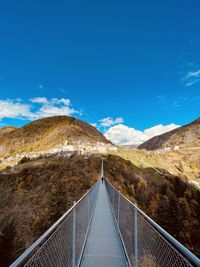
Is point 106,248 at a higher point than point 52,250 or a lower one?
lower

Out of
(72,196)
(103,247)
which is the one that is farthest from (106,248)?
(72,196)

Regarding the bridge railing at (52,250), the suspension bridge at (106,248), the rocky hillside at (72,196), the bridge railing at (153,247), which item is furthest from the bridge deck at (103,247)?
the rocky hillside at (72,196)

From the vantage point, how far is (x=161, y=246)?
299 cm

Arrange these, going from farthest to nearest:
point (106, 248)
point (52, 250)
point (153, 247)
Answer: point (106, 248)
point (153, 247)
point (52, 250)

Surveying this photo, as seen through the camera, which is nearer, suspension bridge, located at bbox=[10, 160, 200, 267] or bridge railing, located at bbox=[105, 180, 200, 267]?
suspension bridge, located at bbox=[10, 160, 200, 267]

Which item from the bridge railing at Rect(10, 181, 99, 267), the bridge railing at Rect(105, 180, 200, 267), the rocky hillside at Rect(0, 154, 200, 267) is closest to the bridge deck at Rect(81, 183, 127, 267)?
the bridge railing at Rect(105, 180, 200, 267)

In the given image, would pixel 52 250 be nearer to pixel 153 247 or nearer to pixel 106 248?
pixel 153 247

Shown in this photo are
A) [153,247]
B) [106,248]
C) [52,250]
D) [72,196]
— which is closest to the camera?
[52,250]

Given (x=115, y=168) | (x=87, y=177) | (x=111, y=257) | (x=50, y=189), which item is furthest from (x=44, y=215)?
(x=111, y=257)

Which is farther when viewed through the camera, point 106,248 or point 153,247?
point 106,248

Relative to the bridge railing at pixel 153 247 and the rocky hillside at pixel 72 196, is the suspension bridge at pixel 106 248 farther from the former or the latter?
the rocky hillside at pixel 72 196

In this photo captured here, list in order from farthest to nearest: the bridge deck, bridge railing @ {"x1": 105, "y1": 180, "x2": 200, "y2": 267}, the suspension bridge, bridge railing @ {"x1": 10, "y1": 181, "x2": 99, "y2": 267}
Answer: the bridge deck
bridge railing @ {"x1": 105, "y1": 180, "x2": 200, "y2": 267}
the suspension bridge
bridge railing @ {"x1": 10, "y1": 181, "x2": 99, "y2": 267}

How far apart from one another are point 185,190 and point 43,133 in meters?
149

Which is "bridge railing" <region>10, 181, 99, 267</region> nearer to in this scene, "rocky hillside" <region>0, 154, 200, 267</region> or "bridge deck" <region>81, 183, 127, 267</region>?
"bridge deck" <region>81, 183, 127, 267</region>
